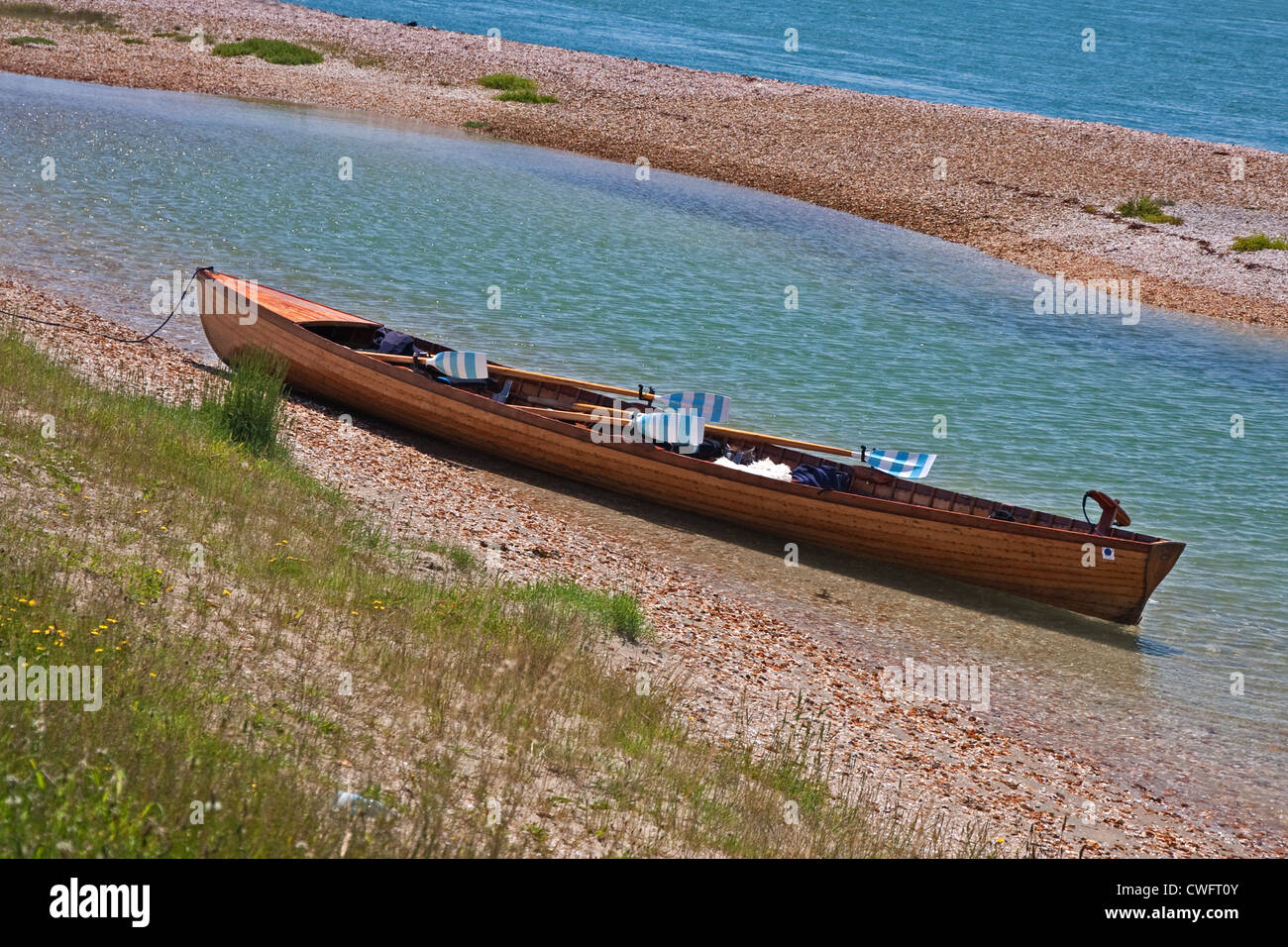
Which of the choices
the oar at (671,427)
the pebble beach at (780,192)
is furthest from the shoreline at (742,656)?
the oar at (671,427)

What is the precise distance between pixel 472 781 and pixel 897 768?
5.12 meters

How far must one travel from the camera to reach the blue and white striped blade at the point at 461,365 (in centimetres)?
1925

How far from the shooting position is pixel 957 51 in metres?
100

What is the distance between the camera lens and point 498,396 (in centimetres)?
1988

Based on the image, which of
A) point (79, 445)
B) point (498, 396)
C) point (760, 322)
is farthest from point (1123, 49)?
point (79, 445)

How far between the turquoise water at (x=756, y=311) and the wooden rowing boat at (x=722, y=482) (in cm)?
131

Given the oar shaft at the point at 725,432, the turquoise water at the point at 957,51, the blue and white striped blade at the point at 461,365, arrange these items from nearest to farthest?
the oar shaft at the point at 725,432, the blue and white striped blade at the point at 461,365, the turquoise water at the point at 957,51

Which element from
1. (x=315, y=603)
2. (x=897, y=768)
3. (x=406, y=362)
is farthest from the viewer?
(x=406, y=362)

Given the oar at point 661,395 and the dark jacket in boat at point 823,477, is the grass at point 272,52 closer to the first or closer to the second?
the oar at point 661,395

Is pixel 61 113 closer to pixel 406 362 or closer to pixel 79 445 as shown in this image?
pixel 406 362

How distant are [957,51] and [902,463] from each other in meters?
93.9

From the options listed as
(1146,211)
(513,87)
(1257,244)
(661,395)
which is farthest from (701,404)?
(513,87)

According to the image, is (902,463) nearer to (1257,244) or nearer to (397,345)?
(397,345)
